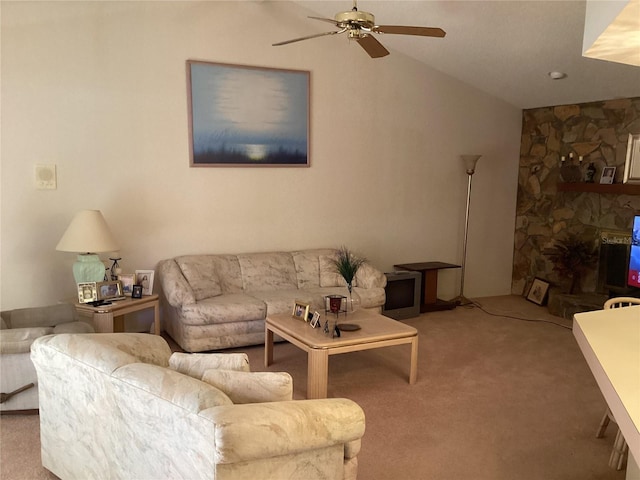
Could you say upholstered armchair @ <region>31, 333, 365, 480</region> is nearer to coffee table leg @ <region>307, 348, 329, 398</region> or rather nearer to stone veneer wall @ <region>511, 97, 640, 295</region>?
coffee table leg @ <region>307, 348, 329, 398</region>

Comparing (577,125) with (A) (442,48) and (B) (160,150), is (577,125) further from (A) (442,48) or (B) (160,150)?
(B) (160,150)

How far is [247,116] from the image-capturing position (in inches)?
209

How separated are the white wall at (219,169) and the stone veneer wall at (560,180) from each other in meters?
0.21

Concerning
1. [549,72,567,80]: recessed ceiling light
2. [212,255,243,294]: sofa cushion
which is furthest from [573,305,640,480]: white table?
[549,72,567,80]: recessed ceiling light

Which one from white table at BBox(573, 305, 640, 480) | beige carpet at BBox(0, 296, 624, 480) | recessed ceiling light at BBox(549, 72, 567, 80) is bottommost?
beige carpet at BBox(0, 296, 624, 480)

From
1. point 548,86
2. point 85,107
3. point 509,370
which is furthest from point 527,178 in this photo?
point 85,107

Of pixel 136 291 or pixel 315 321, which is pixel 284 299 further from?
pixel 136 291

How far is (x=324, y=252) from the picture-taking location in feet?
18.5

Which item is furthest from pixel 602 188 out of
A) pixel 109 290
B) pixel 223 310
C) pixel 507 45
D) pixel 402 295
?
pixel 109 290

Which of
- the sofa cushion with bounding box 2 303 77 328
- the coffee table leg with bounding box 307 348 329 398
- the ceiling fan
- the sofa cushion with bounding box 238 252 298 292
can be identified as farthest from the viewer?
the sofa cushion with bounding box 238 252 298 292

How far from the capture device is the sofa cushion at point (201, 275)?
15.7 ft

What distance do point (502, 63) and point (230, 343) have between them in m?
3.80

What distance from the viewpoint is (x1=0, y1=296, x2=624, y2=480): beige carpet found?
2.95m

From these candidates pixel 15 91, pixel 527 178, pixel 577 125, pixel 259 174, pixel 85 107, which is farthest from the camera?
pixel 527 178
